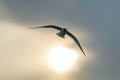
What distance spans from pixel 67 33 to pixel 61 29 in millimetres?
3000

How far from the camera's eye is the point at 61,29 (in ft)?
193

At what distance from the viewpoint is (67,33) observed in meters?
61.2
